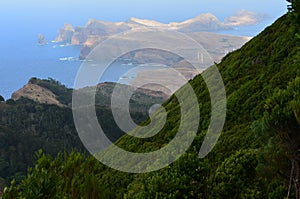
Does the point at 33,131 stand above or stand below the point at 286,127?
below

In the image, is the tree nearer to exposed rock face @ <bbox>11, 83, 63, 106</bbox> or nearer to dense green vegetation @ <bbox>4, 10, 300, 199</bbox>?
dense green vegetation @ <bbox>4, 10, 300, 199</bbox>

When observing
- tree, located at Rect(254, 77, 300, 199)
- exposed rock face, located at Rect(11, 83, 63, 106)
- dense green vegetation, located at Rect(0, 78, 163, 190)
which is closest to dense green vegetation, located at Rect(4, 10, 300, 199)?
tree, located at Rect(254, 77, 300, 199)

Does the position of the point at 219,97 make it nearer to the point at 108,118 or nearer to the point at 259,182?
the point at 259,182

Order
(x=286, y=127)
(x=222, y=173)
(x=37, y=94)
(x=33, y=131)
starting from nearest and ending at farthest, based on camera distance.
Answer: (x=286, y=127) → (x=222, y=173) → (x=33, y=131) → (x=37, y=94)

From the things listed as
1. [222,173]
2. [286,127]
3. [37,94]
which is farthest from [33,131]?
[286,127]

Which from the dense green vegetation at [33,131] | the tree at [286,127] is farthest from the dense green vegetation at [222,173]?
the dense green vegetation at [33,131]

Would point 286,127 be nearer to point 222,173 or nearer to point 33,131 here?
point 222,173

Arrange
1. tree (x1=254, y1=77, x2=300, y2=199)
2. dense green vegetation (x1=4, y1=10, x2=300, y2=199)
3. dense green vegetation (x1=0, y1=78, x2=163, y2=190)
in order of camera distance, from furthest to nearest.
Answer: dense green vegetation (x1=0, y1=78, x2=163, y2=190)
dense green vegetation (x1=4, y1=10, x2=300, y2=199)
tree (x1=254, y1=77, x2=300, y2=199)

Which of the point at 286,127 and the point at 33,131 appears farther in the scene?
the point at 33,131

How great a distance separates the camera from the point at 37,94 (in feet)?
404

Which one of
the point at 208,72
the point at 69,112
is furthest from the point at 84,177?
the point at 69,112

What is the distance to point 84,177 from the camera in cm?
1012

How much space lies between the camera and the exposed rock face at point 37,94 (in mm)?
117750

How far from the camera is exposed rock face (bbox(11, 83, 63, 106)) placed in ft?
386
